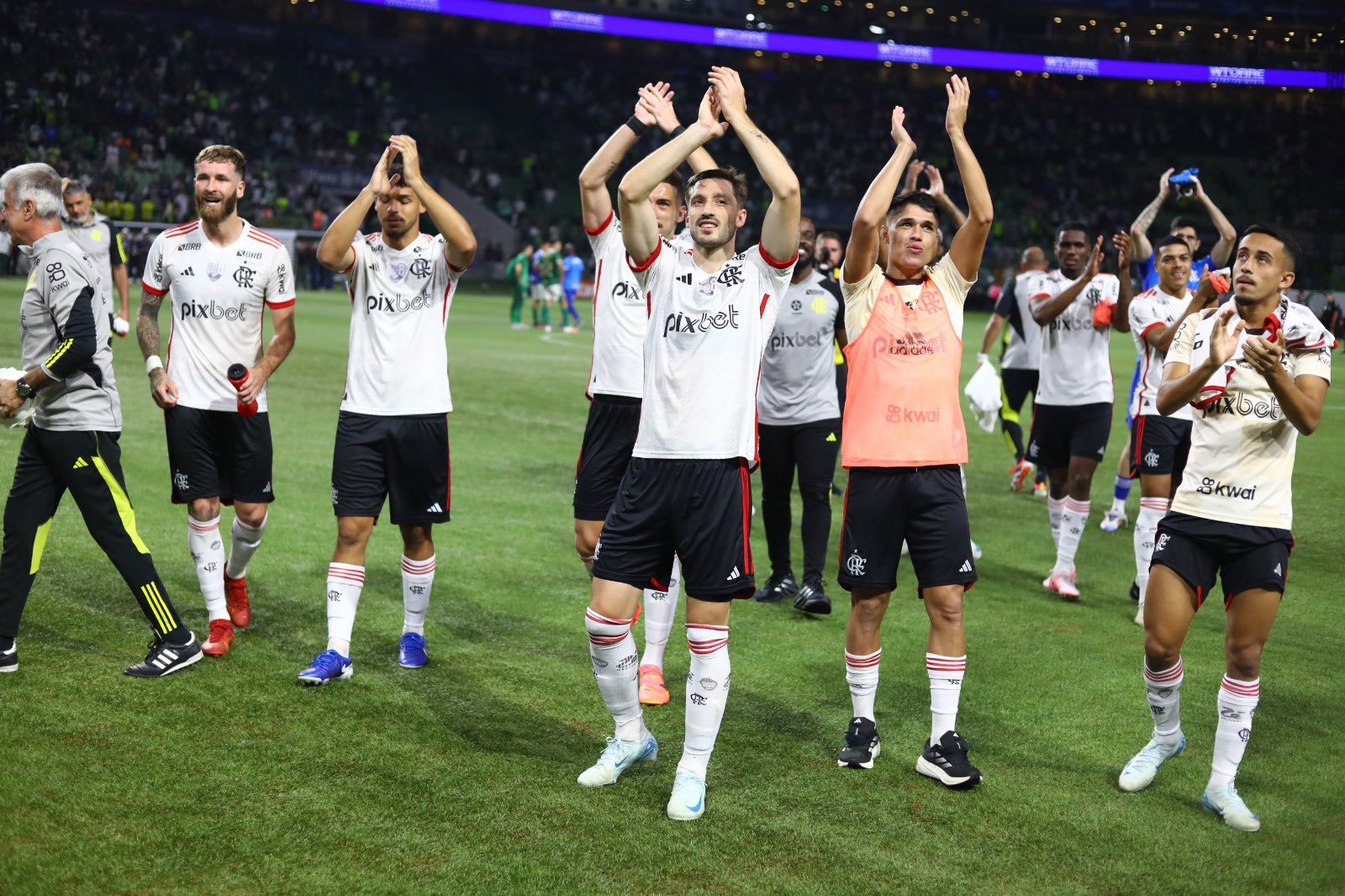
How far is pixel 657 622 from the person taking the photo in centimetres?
640

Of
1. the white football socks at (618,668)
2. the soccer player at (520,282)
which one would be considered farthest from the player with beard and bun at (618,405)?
the soccer player at (520,282)

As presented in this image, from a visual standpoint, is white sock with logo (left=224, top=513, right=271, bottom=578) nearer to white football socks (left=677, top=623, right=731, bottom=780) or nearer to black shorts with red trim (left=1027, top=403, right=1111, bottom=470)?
white football socks (left=677, top=623, right=731, bottom=780)

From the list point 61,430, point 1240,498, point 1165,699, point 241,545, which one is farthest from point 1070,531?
point 61,430

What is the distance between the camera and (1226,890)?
4383 mm

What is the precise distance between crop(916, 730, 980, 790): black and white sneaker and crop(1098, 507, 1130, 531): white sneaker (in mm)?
6521

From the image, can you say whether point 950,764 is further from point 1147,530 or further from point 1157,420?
point 1157,420

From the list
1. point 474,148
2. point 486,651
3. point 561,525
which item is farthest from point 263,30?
point 486,651

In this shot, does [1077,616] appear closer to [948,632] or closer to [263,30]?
[948,632]

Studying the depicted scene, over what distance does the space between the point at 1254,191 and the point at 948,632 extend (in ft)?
177

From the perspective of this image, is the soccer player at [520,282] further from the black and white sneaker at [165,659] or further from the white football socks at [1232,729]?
the white football socks at [1232,729]

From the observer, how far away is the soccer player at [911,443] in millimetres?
5418

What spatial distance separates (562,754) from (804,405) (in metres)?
3.62

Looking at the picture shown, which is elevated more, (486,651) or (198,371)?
(198,371)

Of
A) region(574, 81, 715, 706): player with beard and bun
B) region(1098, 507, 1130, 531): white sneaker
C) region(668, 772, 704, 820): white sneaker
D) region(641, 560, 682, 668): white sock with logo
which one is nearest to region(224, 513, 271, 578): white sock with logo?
region(574, 81, 715, 706): player with beard and bun
